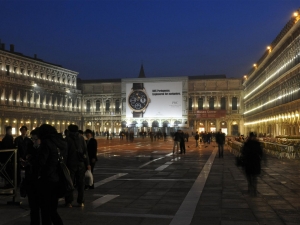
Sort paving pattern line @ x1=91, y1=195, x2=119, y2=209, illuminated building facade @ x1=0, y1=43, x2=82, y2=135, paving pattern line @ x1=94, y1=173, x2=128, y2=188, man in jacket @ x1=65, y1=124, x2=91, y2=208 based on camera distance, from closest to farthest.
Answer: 1. man in jacket @ x1=65, y1=124, x2=91, y2=208
2. paving pattern line @ x1=91, y1=195, x2=119, y2=209
3. paving pattern line @ x1=94, y1=173, x2=128, y2=188
4. illuminated building facade @ x1=0, y1=43, x2=82, y2=135

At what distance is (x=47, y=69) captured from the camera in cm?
8962

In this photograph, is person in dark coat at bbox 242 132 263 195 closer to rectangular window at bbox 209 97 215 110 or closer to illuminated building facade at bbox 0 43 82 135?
illuminated building facade at bbox 0 43 82 135

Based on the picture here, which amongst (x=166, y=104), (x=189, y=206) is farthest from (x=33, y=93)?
(x=189, y=206)

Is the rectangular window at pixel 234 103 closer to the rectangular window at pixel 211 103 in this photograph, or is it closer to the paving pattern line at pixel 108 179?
the rectangular window at pixel 211 103

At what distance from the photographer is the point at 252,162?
10422 millimetres

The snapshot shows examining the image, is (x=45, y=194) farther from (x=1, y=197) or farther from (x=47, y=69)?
(x=47, y=69)

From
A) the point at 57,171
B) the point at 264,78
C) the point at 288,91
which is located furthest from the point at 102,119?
the point at 57,171

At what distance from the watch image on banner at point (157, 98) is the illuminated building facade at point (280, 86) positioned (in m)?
16.7

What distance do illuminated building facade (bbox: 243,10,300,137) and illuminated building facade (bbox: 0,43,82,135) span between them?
136ft

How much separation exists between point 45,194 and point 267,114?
60.2 metres

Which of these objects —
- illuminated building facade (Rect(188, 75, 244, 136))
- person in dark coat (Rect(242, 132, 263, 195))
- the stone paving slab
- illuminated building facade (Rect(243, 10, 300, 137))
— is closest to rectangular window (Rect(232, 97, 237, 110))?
illuminated building facade (Rect(188, 75, 244, 136))

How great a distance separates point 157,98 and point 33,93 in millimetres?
24747

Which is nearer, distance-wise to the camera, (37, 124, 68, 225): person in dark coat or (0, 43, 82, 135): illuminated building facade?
(37, 124, 68, 225): person in dark coat

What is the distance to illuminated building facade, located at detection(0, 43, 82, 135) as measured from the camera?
247 feet
